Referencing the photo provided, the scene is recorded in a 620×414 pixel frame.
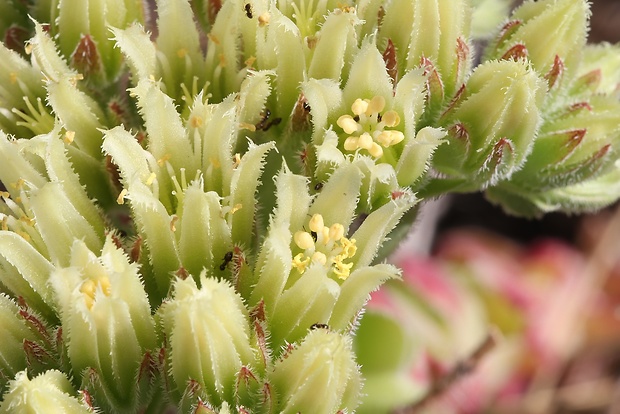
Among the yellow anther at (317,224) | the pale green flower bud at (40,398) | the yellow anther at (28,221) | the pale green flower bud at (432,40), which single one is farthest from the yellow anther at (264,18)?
the pale green flower bud at (40,398)

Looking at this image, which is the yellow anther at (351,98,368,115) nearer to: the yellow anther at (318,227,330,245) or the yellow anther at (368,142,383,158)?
the yellow anther at (368,142,383,158)

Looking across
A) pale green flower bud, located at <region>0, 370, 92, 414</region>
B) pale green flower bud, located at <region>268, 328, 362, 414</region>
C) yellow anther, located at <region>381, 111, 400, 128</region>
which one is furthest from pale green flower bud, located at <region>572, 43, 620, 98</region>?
pale green flower bud, located at <region>0, 370, 92, 414</region>

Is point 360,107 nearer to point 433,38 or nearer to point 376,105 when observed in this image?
point 376,105

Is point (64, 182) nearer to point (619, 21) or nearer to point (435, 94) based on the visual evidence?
point (435, 94)

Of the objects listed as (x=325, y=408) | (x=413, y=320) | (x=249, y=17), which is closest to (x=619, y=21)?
(x=413, y=320)

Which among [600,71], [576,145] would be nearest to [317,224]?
[576,145]
